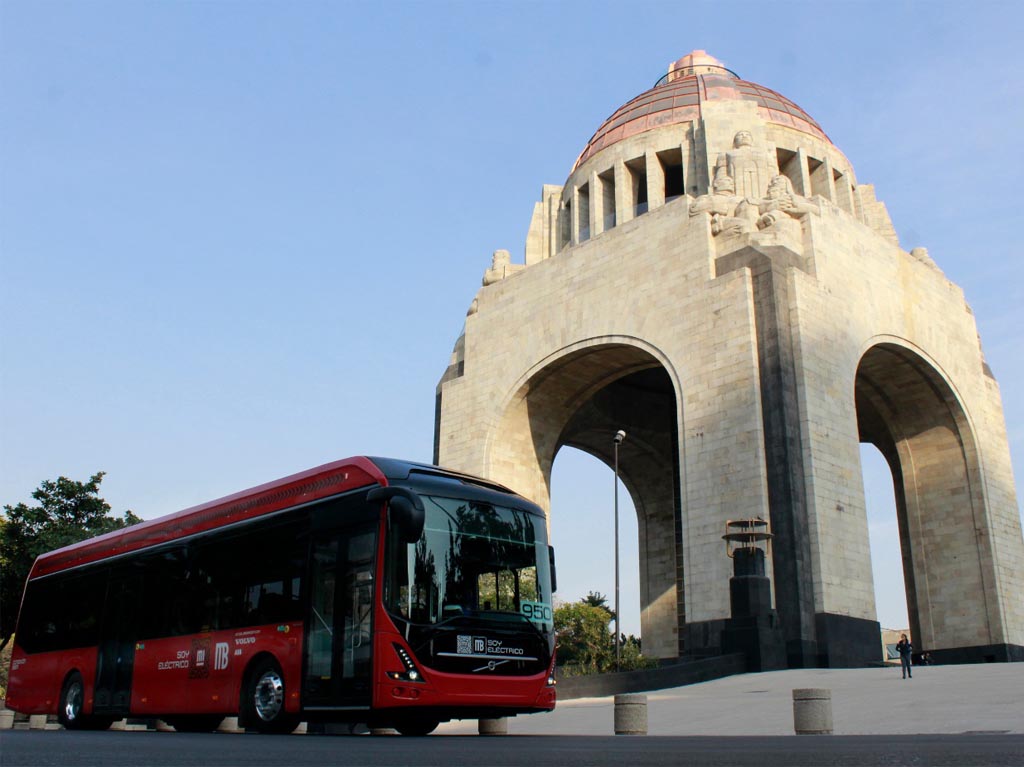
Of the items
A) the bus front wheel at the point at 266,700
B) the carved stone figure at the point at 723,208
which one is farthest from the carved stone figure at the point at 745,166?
the bus front wheel at the point at 266,700

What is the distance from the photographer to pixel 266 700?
10.9 meters

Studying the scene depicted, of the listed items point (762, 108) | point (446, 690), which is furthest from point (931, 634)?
point (446, 690)

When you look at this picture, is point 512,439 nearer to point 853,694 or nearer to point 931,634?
point 931,634

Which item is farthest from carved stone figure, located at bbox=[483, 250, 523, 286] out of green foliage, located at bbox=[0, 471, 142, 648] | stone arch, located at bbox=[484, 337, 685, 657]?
green foliage, located at bbox=[0, 471, 142, 648]

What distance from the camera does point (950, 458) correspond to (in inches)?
1138

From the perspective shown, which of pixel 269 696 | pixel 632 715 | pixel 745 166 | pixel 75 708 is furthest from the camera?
pixel 745 166

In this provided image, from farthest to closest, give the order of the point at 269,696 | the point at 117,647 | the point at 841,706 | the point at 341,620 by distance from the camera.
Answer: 1. the point at 117,647
2. the point at 841,706
3. the point at 269,696
4. the point at 341,620

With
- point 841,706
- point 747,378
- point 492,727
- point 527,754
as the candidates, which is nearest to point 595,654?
point 747,378

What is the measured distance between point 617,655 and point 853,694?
7.53m

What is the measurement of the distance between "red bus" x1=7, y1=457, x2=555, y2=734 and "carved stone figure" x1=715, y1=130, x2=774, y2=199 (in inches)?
731

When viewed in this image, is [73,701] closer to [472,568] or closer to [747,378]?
[472,568]

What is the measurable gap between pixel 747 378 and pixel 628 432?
11.8 meters

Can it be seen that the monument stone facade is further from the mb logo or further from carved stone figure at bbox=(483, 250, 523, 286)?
the mb logo

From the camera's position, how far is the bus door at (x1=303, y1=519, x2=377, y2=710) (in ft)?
32.3
